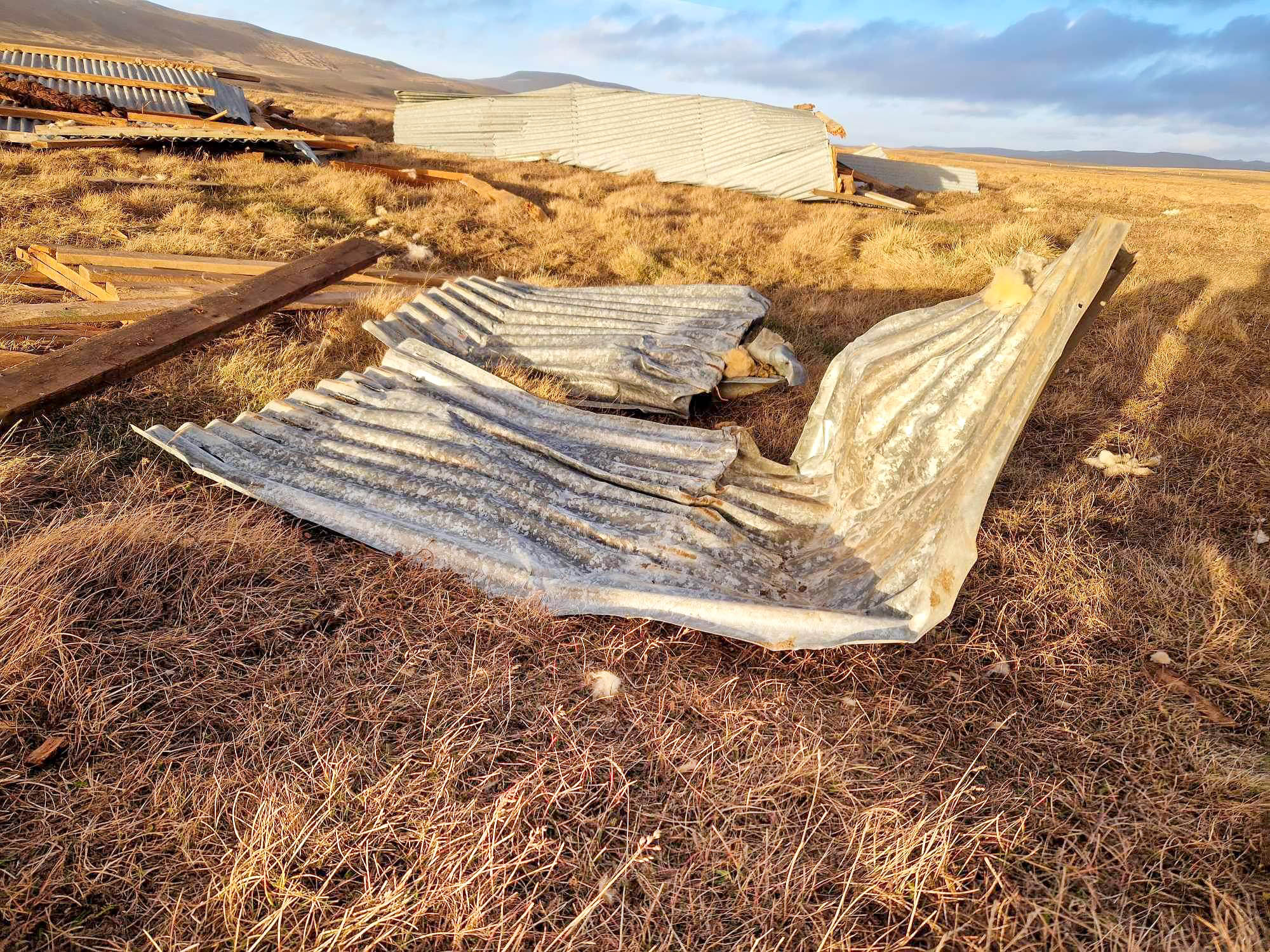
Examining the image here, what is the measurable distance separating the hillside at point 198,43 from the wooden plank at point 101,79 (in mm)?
33050

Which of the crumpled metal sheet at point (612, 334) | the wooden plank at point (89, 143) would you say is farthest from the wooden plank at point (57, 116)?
the crumpled metal sheet at point (612, 334)

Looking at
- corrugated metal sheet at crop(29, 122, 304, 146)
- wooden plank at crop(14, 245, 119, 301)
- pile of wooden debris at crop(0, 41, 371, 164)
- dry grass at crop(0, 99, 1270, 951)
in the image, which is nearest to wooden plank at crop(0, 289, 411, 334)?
wooden plank at crop(14, 245, 119, 301)

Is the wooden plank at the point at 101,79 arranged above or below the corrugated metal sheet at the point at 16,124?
above

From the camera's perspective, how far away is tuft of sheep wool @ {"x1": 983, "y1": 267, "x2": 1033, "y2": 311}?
3.06 metres

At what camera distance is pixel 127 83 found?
1448cm

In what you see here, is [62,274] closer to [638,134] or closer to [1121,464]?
[1121,464]

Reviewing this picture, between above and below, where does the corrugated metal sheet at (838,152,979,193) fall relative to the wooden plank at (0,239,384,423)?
above

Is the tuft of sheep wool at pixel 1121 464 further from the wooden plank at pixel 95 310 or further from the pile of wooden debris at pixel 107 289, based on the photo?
the wooden plank at pixel 95 310

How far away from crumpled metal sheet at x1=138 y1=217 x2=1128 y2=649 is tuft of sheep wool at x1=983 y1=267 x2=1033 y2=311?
0.04m

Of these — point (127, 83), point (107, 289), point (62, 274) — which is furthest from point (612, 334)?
point (127, 83)

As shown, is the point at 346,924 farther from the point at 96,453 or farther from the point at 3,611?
the point at 96,453

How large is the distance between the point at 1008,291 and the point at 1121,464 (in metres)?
2.42

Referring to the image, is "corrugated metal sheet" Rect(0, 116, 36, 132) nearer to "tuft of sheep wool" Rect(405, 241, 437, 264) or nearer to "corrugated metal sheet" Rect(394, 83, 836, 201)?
Result: "corrugated metal sheet" Rect(394, 83, 836, 201)

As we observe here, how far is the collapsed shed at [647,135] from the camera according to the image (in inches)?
626
